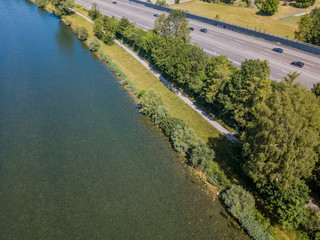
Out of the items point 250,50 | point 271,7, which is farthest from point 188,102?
point 271,7

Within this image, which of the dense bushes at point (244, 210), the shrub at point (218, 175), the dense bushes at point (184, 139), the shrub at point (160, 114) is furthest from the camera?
the shrub at point (160, 114)

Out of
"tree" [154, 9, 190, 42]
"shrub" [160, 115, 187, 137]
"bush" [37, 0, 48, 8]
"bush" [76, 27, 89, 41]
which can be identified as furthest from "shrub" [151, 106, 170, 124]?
"bush" [37, 0, 48, 8]

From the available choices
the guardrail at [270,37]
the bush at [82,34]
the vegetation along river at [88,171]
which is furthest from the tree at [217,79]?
the bush at [82,34]

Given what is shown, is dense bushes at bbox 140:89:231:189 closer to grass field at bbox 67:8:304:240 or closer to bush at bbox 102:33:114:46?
grass field at bbox 67:8:304:240

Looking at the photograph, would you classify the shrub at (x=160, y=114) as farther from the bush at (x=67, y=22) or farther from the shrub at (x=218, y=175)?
the bush at (x=67, y=22)

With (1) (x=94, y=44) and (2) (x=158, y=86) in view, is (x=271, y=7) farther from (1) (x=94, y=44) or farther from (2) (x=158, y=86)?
(1) (x=94, y=44)

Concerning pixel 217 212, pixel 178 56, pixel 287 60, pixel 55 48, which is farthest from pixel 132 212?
pixel 55 48

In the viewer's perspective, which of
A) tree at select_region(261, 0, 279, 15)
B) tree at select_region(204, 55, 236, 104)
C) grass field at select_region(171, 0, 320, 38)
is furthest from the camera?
tree at select_region(261, 0, 279, 15)
